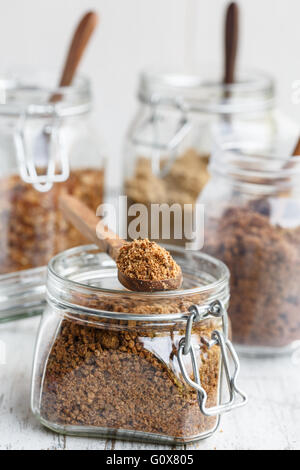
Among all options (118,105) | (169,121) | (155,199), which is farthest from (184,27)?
(155,199)

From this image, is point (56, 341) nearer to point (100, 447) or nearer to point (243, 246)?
point (100, 447)

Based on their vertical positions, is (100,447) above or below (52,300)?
below

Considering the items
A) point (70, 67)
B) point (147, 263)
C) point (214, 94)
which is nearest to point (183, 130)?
point (214, 94)

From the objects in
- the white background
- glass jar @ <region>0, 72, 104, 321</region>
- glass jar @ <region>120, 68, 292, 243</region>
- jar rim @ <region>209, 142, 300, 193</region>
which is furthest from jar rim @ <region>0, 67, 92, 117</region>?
the white background

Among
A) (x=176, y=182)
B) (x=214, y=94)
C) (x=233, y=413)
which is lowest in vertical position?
→ (x=233, y=413)

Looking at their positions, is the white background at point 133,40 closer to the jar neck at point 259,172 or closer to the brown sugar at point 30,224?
the brown sugar at point 30,224

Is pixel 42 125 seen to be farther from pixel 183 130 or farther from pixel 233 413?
pixel 233 413

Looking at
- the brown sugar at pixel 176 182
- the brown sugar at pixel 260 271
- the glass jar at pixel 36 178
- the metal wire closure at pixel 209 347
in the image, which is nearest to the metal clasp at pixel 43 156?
the glass jar at pixel 36 178

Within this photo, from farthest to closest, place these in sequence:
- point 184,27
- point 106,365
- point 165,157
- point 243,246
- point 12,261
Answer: point 184,27 < point 165,157 < point 12,261 < point 243,246 < point 106,365
